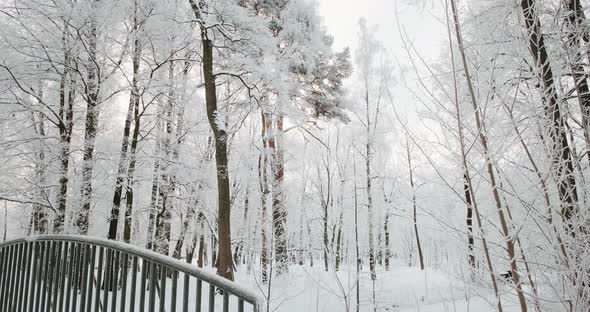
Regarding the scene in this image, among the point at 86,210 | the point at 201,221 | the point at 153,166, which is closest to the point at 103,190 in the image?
the point at 153,166

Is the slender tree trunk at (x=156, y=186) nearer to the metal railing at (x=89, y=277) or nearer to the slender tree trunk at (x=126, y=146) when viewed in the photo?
the slender tree trunk at (x=126, y=146)

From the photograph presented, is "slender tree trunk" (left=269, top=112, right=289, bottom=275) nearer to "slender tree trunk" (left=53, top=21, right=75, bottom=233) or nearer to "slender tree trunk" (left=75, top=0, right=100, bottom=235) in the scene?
"slender tree trunk" (left=75, top=0, right=100, bottom=235)

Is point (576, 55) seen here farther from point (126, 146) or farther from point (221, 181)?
point (126, 146)

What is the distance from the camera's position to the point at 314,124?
45.1 feet

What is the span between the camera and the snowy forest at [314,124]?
2270 mm

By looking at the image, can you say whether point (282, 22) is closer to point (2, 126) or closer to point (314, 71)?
point (314, 71)

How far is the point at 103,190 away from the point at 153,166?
1791mm

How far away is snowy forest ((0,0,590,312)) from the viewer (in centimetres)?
227

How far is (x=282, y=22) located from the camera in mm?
13391

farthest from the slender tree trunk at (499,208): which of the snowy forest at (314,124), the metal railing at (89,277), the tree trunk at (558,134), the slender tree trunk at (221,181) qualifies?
the slender tree trunk at (221,181)

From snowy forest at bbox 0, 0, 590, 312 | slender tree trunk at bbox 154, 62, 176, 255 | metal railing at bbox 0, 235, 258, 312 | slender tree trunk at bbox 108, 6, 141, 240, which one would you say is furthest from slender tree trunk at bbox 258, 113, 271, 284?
metal railing at bbox 0, 235, 258, 312

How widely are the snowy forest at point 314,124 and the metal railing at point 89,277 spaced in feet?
5.11

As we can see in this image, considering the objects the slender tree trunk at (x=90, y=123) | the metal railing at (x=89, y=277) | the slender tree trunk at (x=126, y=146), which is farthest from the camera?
the slender tree trunk at (x=126, y=146)

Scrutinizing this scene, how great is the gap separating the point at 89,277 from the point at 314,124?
11.0m
